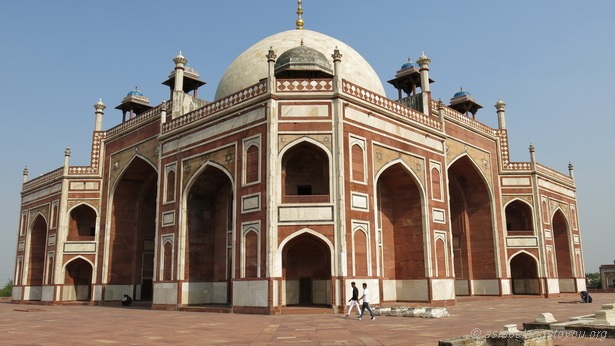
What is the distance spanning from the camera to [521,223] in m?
29.5

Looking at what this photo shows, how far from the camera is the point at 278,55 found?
24188mm

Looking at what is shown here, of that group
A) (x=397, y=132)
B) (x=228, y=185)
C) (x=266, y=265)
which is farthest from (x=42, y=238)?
(x=397, y=132)

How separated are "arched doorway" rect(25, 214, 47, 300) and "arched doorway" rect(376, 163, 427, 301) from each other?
21.3 m

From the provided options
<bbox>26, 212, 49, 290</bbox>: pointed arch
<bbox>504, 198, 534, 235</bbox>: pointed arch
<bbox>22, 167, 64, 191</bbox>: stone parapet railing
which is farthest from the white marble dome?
<bbox>26, 212, 49, 290</bbox>: pointed arch

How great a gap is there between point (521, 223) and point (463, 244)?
181 inches

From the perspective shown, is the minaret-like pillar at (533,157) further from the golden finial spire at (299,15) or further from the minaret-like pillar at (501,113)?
the golden finial spire at (299,15)

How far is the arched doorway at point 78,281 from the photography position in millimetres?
27266

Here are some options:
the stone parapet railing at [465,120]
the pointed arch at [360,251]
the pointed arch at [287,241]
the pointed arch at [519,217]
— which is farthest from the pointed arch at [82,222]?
the pointed arch at [519,217]

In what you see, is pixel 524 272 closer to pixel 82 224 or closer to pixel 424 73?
pixel 424 73

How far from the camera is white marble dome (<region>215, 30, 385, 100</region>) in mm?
24156

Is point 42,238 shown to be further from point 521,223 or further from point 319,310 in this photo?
point 521,223

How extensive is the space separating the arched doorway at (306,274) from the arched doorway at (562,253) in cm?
1908

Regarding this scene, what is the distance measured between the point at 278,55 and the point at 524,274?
59.5 feet

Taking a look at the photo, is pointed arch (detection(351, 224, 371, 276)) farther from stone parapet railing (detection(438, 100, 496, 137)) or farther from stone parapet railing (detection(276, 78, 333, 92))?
stone parapet railing (detection(438, 100, 496, 137))
